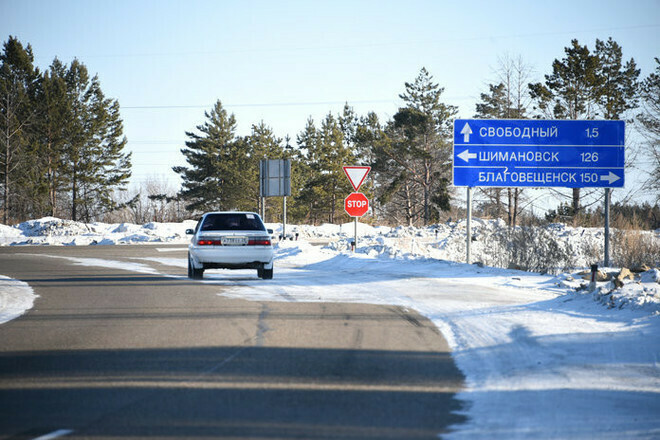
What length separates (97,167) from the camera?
214 feet

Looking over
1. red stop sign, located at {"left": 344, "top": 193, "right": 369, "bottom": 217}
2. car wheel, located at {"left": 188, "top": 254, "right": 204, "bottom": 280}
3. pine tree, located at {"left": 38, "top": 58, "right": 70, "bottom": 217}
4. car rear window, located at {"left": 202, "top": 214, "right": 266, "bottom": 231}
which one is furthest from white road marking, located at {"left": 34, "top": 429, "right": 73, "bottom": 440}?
pine tree, located at {"left": 38, "top": 58, "right": 70, "bottom": 217}

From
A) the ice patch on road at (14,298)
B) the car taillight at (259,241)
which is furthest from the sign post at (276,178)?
the ice patch on road at (14,298)

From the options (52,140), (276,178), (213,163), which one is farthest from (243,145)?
(276,178)

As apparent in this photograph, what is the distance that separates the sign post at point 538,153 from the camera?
19766mm

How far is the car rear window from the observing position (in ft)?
55.9

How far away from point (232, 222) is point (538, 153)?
9471mm

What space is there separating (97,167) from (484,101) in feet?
122

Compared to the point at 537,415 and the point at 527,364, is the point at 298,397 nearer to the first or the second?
the point at 537,415

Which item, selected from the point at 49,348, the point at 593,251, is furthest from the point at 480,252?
the point at 49,348

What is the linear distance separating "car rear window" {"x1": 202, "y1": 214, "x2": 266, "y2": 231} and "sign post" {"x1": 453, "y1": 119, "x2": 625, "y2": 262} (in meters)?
6.29

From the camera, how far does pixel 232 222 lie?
17.3 m

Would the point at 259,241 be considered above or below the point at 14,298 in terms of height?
above

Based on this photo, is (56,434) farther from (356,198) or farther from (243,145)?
(243,145)

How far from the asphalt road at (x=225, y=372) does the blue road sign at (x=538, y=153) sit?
9.68 meters
